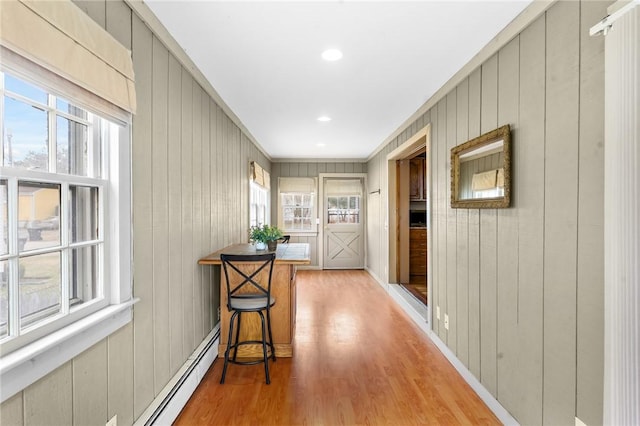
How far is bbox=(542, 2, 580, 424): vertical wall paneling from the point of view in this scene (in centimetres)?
154

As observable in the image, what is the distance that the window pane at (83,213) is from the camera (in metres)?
1.43

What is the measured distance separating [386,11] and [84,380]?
7.76 ft

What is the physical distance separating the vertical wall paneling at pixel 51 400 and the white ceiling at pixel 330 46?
6.05 ft

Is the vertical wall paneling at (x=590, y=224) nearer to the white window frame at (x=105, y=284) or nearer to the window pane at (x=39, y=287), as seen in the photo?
the white window frame at (x=105, y=284)

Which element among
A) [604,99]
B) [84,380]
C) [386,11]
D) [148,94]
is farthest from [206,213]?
[604,99]

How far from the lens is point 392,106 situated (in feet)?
11.9

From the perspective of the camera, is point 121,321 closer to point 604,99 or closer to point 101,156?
point 101,156

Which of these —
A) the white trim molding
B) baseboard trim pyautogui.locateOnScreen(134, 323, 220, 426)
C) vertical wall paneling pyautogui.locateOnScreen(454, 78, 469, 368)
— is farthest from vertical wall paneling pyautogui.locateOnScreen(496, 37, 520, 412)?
baseboard trim pyautogui.locateOnScreen(134, 323, 220, 426)

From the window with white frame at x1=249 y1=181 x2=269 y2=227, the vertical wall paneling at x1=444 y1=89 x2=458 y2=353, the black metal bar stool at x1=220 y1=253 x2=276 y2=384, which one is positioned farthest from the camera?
the window with white frame at x1=249 y1=181 x2=269 y2=227

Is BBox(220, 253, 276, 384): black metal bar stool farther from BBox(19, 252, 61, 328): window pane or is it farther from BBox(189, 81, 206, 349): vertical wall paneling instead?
BBox(19, 252, 61, 328): window pane

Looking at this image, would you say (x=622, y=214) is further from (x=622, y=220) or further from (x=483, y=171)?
(x=483, y=171)

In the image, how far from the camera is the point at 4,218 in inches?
42.2

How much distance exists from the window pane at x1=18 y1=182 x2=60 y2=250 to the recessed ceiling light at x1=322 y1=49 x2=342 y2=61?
1849 mm

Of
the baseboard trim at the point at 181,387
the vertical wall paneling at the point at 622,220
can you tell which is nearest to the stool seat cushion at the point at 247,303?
the baseboard trim at the point at 181,387
